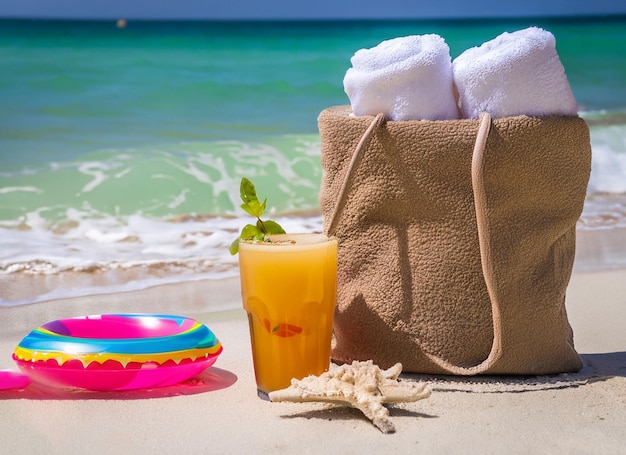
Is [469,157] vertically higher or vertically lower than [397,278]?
higher

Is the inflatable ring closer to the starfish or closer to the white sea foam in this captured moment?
the starfish

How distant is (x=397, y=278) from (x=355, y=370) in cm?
29

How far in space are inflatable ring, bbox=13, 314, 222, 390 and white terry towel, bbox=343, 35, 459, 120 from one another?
1.91ft

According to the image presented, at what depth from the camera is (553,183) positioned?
1.76 meters

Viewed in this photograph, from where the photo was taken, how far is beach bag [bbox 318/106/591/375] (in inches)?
68.2

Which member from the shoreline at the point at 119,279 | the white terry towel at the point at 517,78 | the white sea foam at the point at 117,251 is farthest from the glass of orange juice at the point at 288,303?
the white sea foam at the point at 117,251

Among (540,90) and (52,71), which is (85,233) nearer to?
(540,90)

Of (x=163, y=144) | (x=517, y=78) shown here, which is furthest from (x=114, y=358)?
(x=163, y=144)

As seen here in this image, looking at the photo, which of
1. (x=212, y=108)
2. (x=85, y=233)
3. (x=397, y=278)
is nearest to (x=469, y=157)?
(x=397, y=278)

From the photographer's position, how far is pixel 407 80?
1768mm

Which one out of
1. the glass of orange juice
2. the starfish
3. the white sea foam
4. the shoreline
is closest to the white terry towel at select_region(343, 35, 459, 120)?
the glass of orange juice

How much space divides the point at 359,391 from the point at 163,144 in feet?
14.6

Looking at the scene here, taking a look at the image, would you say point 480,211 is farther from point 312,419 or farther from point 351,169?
point 312,419

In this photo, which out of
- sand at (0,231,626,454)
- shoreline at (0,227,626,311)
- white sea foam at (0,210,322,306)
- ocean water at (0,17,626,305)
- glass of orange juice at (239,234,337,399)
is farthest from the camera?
ocean water at (0,17,626,305)
